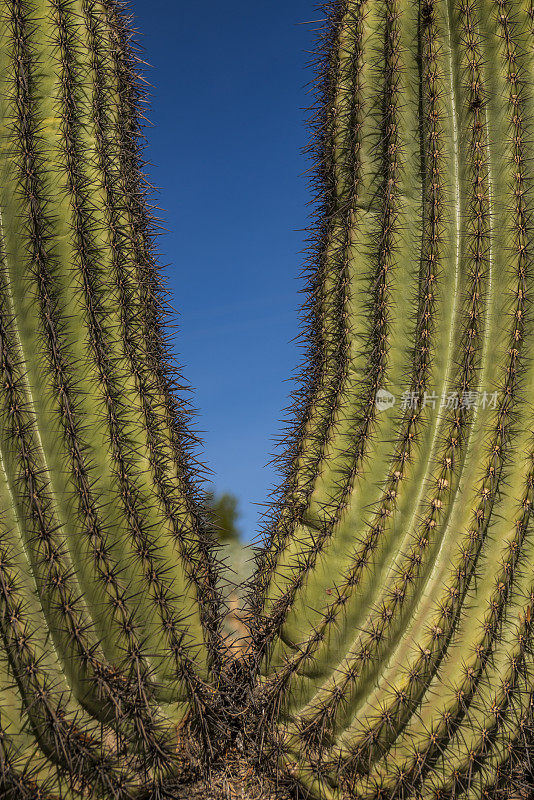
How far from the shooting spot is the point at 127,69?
3377mm

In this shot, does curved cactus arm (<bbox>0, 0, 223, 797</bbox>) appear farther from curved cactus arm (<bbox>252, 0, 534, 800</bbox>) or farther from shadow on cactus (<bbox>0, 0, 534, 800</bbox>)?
curved cactus arm (<bbox>252, 0, 534, 800</bbox>)

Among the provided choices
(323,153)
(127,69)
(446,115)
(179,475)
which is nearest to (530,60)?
(446,115)

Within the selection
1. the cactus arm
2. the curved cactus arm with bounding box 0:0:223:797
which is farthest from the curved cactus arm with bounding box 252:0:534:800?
the curved cactus arm with bounding box 0:0:223:797

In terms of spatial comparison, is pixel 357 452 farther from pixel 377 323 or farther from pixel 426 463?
pixel 377 323

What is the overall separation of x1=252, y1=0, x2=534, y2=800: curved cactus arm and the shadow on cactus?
0.04ft

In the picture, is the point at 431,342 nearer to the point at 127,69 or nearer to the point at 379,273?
the point at 379,273

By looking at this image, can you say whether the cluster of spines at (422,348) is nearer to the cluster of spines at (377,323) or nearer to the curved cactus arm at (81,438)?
the cluster of spines at (377,323)

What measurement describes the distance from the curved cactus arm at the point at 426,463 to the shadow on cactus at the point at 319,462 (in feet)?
0.04

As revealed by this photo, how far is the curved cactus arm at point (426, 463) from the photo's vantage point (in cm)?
308

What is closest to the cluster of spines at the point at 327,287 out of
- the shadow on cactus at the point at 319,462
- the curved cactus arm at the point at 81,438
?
the shadow on cactus at the point at 319,462

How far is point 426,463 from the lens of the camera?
3.26 metres

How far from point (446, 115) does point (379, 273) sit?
800mm

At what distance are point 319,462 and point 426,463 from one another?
492 millimetres

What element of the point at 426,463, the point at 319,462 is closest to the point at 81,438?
the point at 319,462
